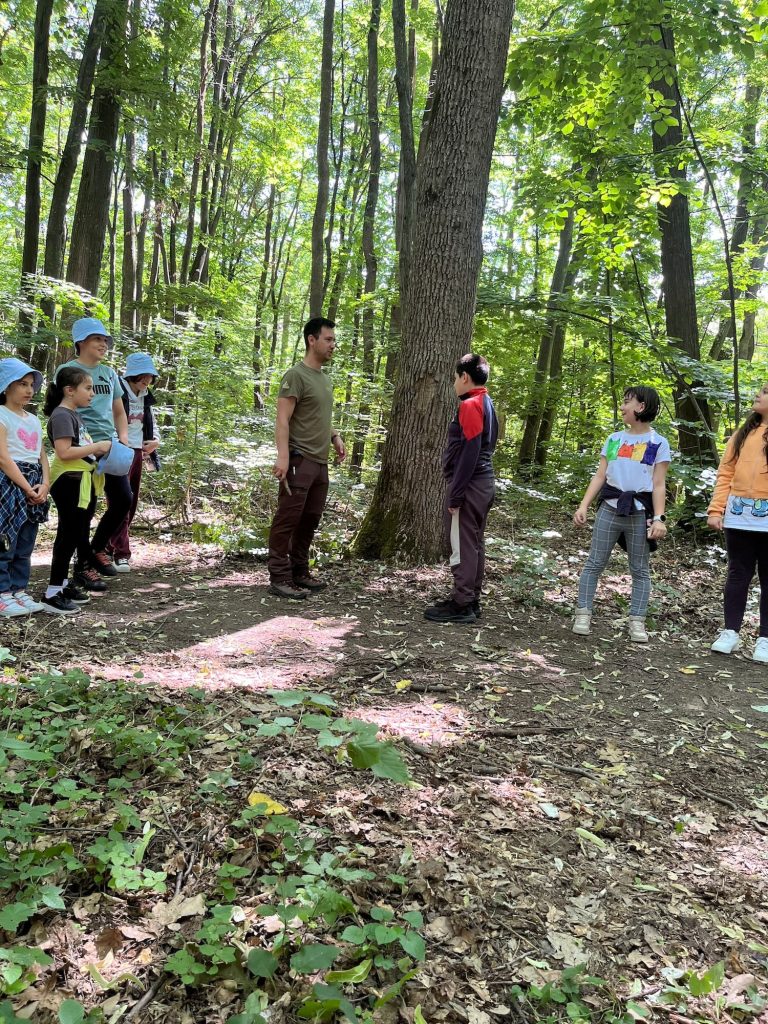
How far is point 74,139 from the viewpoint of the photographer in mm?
9805

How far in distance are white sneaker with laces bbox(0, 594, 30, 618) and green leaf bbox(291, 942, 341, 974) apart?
11.6ft

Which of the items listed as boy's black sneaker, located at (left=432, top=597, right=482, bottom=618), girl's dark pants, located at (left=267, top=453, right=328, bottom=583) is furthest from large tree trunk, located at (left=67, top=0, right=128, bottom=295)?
boy's black sneaker, located at (left=432, top=597, right=482, bottom=618)

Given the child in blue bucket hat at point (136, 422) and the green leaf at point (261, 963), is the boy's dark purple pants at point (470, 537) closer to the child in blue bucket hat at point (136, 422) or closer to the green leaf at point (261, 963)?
the child in blue bucket hat at point (136, 422)

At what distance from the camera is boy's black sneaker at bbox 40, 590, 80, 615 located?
4547mm

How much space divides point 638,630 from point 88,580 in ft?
15.0

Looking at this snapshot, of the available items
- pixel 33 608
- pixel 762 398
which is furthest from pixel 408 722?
pixel 762 398

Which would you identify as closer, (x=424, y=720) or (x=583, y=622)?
(x=424, y=720)

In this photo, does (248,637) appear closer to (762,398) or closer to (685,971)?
(685,971)

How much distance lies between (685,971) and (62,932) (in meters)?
1.89

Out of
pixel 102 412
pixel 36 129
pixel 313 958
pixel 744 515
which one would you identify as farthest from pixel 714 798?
pixel 36 129

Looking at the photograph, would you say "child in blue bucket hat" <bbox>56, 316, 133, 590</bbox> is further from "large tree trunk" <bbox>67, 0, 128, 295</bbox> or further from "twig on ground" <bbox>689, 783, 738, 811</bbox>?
"large tree trunk" <bbox>67, 0, 128, 295</bbox>

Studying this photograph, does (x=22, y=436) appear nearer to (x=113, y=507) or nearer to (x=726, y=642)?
(x=113, y=507)

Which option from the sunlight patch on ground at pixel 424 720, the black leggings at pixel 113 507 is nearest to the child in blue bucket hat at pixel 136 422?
the black leggings at pixel 113 507

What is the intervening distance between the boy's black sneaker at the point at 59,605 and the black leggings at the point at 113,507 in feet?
3.29
